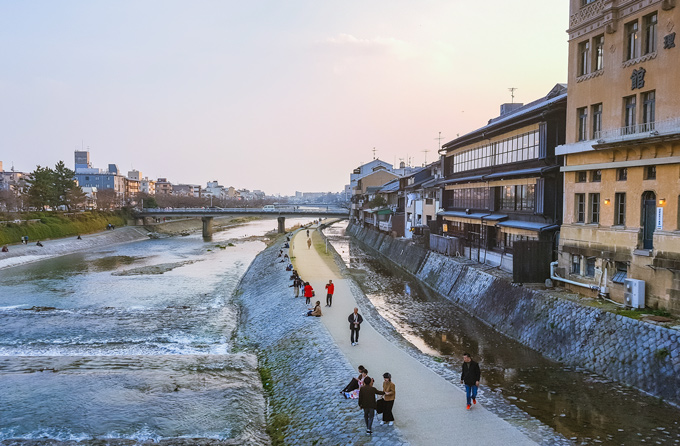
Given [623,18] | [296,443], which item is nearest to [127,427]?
[296,443]

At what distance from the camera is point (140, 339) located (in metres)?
21.9

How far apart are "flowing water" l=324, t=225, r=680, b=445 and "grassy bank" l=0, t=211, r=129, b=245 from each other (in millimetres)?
56890

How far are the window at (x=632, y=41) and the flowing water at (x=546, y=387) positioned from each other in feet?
40.9

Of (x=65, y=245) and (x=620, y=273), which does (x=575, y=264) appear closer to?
(x=620, y=273)

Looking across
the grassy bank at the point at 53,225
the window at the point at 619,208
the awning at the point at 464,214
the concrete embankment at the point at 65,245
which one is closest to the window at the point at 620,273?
the window at the point at 619,208

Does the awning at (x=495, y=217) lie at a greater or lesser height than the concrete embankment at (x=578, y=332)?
greater

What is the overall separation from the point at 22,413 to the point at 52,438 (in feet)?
8.18

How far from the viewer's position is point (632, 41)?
58.6 feet

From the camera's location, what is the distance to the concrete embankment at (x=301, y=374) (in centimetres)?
1153

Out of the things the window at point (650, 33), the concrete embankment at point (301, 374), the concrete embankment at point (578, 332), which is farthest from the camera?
the window at point (650, 33)

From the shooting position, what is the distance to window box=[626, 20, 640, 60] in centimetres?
1755

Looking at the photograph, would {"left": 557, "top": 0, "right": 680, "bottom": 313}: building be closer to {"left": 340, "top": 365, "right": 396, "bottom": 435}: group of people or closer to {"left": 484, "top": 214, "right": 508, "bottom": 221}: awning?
{"left": 484, "top": 214, "right": 508, "bottom": 221}: awning

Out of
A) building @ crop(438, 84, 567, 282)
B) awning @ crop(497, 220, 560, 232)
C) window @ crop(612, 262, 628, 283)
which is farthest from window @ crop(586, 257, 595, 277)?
awning @ crop(497, 220, 560, 232)

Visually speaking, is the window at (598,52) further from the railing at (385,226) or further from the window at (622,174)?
the railing at (385,226)
